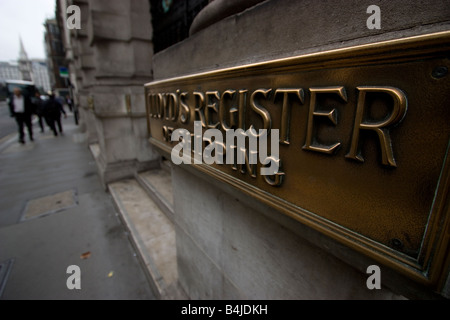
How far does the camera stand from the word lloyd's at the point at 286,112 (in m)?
0.52

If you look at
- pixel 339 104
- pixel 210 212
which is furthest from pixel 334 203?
pixel 210 212

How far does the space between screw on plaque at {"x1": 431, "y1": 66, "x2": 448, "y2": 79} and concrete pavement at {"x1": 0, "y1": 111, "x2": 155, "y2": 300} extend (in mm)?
2849

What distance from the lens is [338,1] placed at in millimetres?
655

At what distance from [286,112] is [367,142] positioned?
26 centimetres

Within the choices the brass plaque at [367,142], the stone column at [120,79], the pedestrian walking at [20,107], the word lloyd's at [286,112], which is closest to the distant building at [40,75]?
the pedestrian walking at [20,107]

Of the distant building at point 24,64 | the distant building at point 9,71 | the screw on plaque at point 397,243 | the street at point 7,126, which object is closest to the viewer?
the screw on plaque at point 397,243

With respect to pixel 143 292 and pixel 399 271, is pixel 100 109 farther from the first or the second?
pixel 399 271

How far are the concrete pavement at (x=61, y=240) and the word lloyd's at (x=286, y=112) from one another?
87.9 inches

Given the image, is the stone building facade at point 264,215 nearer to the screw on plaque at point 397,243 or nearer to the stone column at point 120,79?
the screw on plaque at point 397,243

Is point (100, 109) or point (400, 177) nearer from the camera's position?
point (400, 177)

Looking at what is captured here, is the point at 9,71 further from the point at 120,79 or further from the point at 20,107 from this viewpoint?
the point at 120,79

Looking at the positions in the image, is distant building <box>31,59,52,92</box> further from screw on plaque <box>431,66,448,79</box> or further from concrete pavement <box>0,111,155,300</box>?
screw on plaque <box>431,66,448,79</box>

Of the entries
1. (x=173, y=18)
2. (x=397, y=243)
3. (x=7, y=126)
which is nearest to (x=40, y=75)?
(x=7, y=126)
